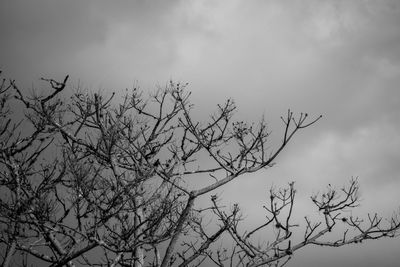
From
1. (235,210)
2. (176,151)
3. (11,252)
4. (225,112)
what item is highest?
(225,112)

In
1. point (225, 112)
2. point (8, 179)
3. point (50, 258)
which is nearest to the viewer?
point (8, 179)

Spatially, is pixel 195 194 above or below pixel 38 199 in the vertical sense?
above

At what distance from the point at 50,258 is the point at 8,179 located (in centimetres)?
206

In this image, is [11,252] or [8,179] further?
[8,179]

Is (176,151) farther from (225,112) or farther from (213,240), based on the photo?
(213,240)

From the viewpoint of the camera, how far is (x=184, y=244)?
10055 mm

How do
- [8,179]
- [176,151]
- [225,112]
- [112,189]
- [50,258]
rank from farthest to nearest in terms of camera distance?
[225,112] < [176,151] < [50,258] < [8,179] < [112,189]

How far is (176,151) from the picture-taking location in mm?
10031

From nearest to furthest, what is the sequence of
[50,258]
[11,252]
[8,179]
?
1. [11,252]
2. [8,179]
3. [50,258]

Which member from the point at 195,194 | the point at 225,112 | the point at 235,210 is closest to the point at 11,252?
the point at 195,194

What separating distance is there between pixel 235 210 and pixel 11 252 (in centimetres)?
503

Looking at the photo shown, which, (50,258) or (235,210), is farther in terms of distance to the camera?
(235,210)

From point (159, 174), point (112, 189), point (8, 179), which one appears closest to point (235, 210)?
point (159, 174)

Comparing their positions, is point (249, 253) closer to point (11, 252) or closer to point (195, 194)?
point (195, 194)
